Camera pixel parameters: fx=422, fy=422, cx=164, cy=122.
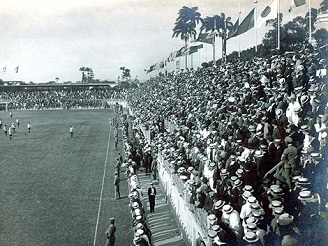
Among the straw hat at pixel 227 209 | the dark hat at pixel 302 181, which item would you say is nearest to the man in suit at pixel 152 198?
the straw hat at pixel 227 209

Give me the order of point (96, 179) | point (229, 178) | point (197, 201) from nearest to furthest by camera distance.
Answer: point (229, 178) → point (197, 201) → point (96, 179)

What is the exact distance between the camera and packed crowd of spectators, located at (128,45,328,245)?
21.0 feet

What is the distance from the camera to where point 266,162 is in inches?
353

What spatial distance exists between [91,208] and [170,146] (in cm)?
369

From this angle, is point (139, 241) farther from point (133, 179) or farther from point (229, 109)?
point (229, 109)

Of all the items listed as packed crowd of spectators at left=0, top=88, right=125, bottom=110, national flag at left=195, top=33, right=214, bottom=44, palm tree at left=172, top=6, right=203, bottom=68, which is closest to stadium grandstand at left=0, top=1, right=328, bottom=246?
national flag at left=195, top=33, right=214, bottom=44

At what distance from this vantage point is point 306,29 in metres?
31.7

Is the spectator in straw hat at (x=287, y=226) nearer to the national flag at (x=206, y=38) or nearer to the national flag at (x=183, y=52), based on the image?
the national flag at (x=206, y=38)

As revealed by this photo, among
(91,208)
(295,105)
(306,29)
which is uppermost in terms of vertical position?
(306,29)

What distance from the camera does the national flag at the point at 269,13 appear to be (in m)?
18.6

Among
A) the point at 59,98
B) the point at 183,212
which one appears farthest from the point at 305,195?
the point at 59,98

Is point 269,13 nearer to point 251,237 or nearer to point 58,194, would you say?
point 58,194

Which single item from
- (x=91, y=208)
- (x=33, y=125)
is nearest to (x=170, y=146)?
(x=91, y=208)

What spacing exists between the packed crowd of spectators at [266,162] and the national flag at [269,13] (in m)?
4.44
